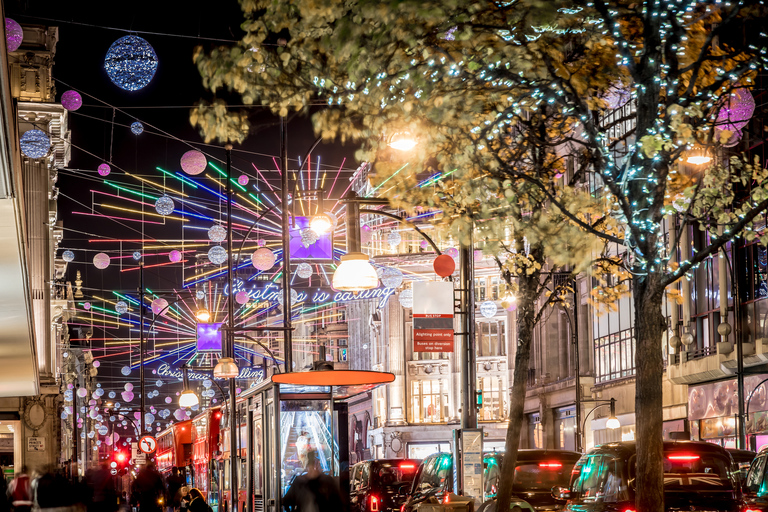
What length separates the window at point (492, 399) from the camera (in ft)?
235

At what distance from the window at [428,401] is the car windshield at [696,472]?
57210 millimetres

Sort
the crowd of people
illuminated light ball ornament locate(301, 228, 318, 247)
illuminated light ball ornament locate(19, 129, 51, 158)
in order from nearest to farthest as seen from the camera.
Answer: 1. the crowd of people
2. illuminated light ball ornament locate(19, 129, 51, 158)
3. illuminated light ball ornament locate(301, 228, 318, 247)

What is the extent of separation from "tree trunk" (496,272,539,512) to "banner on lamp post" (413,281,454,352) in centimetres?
196

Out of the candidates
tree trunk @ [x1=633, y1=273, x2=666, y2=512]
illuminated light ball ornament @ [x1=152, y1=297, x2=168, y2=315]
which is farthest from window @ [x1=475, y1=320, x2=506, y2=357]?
tree trunk @ [x1=633, y1=273, x2=666, y2=512]

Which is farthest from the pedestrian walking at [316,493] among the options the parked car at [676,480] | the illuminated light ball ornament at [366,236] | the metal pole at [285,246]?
the illuminated light ball ornament at [366,236]

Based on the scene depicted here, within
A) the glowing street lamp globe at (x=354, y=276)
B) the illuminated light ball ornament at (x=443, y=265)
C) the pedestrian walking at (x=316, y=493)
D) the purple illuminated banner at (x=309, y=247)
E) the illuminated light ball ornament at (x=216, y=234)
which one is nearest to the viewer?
the pedestrian walking at (x=316, y=493)

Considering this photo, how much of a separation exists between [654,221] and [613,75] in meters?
3.64

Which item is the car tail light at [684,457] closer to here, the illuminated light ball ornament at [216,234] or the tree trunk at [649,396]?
the tree trunk at [649,396]

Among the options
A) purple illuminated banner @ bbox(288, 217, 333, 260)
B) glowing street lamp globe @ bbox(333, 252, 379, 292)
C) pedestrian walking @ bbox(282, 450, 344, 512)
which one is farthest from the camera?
purple illuminated banner @ bbox(288, 217, 333, 260)

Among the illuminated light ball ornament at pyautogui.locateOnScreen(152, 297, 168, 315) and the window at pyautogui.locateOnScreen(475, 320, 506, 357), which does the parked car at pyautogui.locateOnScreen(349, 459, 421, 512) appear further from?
the window at pyautogui.locateOnScreen(475, 320, 506, 357)

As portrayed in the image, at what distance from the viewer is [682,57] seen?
13922mm

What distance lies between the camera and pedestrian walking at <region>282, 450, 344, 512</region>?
549 inches

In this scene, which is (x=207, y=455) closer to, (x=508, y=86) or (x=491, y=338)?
(x=508, y=86)

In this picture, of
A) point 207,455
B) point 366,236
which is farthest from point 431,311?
point 366,236
